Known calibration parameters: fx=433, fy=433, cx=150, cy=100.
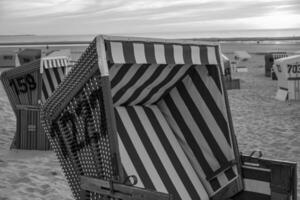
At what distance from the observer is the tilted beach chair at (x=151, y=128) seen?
3.02 meters

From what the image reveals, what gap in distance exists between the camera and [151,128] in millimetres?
4516

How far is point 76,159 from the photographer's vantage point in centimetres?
352

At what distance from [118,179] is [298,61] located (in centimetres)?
1454

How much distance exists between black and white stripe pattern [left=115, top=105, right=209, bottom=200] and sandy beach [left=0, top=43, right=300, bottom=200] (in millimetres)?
1663

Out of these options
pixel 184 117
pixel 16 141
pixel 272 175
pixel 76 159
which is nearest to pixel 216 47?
pixel 184 117

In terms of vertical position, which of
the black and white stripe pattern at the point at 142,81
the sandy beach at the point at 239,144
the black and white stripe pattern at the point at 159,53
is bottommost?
the sandy beach at the point at 239,144

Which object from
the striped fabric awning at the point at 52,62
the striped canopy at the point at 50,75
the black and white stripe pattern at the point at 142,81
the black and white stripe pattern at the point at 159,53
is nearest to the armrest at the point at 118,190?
the black and white stripe pattern at the point at 159,53

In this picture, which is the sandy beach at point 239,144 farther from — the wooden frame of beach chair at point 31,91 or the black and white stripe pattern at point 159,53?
the black and white stripe pattern at point 159,53

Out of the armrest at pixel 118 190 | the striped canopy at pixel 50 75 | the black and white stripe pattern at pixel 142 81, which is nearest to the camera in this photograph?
the armrest at pixel 118 190

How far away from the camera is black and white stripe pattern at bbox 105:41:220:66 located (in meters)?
3.00

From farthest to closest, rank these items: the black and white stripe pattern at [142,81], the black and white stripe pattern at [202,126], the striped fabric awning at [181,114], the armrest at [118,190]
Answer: the black and white stripe pattern at [202,126]
the striped fabric awning at [181,114]
the black and white stripe pattern at [142,81]
the armrest at [118,190]

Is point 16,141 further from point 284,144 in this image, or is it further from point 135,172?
point 284,144

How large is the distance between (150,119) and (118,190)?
1757 millimetres

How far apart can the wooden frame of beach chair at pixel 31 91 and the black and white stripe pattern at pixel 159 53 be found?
4.48 metres
